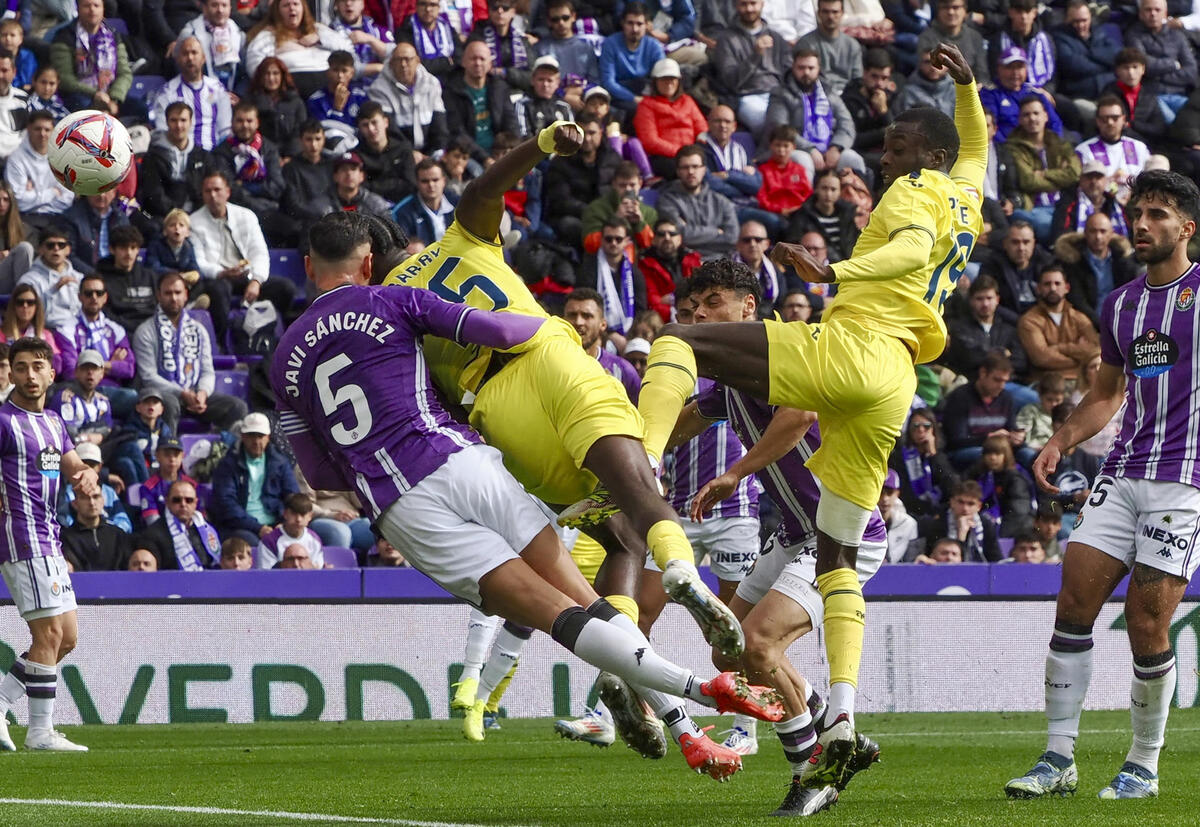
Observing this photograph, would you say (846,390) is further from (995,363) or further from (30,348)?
(995,363)

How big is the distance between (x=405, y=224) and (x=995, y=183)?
6.48m

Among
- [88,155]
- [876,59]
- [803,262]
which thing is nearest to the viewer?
[803,262]

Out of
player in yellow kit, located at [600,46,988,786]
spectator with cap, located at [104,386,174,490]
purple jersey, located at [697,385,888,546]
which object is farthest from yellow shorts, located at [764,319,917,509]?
spectator with cap, located at [104,386,174,490]

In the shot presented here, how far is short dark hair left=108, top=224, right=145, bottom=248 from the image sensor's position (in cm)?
1513

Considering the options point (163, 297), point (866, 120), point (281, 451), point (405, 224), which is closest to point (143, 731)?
point (281, 451)

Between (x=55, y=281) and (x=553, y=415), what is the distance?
370 inches

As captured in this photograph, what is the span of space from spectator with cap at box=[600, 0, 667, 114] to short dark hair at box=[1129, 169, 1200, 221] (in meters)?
11.1

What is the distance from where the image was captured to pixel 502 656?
410 inches

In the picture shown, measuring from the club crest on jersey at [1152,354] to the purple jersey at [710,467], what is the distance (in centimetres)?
456

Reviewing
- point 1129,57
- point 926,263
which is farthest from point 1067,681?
point 1129,57

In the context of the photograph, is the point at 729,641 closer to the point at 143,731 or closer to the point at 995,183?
the point at 143,731

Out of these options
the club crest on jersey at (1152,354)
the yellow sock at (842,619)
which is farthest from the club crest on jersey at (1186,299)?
the yellow sock at (842,619)

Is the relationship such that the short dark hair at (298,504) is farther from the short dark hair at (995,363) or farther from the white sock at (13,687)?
the short dark hair at (995,363)

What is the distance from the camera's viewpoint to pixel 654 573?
408 inches
